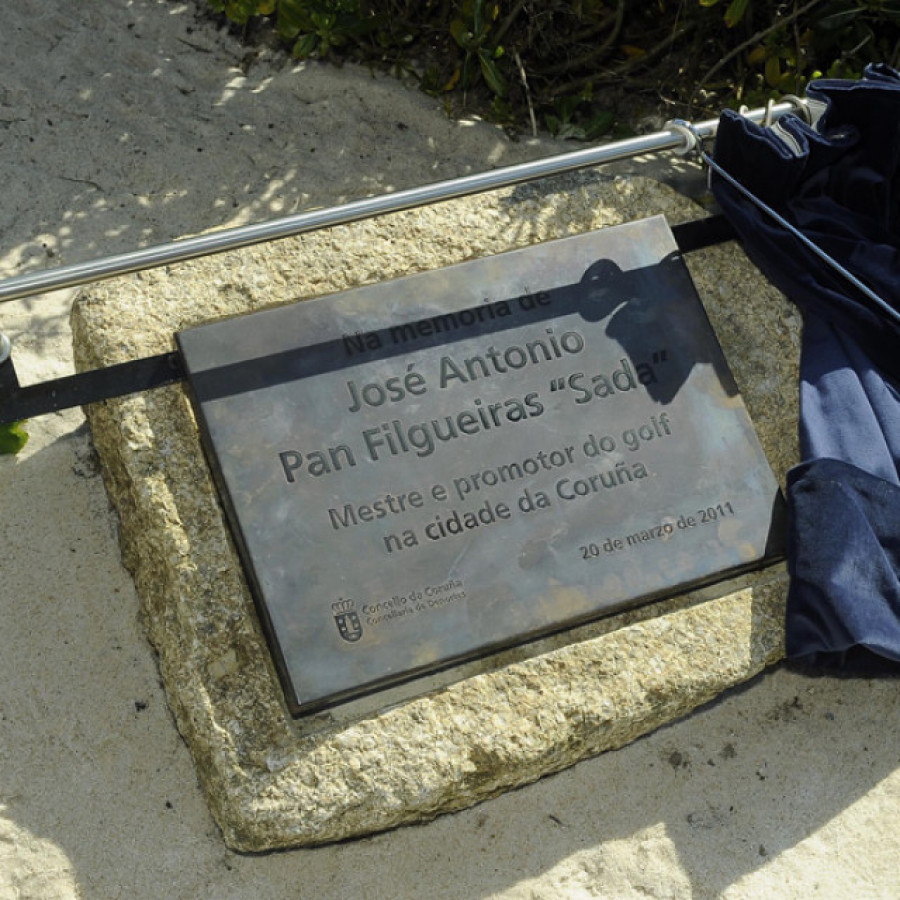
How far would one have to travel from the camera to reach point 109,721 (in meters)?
2.63

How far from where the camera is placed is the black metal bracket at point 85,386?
2.55 meters

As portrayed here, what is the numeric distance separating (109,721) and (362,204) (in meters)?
1.25

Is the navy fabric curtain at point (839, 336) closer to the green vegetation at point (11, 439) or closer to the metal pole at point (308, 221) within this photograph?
the metal pole at point (308, 221)

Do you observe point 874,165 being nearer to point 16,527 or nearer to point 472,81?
point 472,81

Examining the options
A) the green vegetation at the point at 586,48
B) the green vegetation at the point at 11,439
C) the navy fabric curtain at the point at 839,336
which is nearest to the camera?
the navy fabric curtain at the point at 839,336

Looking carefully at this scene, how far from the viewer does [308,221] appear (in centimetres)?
252

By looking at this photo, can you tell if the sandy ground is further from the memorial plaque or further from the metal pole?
the metal pole

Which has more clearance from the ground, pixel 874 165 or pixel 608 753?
pixel 874 165

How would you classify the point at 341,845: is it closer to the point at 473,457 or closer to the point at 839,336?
the point at 473,457

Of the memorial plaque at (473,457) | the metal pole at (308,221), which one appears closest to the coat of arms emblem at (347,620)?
the memorial plaque at (473,457)

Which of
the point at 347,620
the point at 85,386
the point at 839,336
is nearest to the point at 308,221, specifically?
the point at 85,386

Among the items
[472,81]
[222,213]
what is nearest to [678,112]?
[472,81]

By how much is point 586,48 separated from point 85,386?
7.11ft

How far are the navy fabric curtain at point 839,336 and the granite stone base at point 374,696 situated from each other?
0.33 feet
